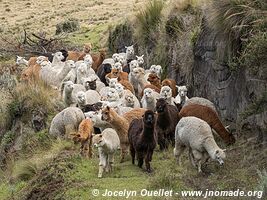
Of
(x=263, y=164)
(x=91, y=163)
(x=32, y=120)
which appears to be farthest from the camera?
(x=32, y=120)

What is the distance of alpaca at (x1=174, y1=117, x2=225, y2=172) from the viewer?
10.0 metres

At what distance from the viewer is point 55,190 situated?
10672 millimetres

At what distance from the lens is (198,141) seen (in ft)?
33.6

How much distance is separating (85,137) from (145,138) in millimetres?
1627

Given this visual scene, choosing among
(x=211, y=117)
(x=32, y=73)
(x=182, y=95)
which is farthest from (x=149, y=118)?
(x=32, y=73)

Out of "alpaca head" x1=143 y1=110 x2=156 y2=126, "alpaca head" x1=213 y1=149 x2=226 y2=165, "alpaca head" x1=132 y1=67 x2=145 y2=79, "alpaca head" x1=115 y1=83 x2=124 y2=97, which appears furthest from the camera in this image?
"alpaca head" x1=132 y1=67 x2=145 y2=79

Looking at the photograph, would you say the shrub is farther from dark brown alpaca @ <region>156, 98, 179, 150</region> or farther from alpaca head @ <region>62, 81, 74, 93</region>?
dark brown alpaca @ <region>156, 98, 179, 150</region>

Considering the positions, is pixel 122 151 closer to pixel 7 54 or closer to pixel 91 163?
pixel 91 163

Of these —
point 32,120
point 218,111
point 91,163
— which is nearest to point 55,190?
point 91,163

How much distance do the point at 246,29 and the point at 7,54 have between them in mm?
16472

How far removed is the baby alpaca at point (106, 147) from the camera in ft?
35.9

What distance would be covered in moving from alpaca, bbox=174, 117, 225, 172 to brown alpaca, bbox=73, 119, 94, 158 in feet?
6.94

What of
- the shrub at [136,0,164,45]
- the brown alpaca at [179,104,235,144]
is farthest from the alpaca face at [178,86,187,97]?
the shrub at [136,0,164,45]

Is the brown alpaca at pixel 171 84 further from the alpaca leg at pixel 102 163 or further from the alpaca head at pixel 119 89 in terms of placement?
the alpaca leg at pixel 102 163
